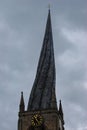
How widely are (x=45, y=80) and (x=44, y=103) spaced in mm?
4232

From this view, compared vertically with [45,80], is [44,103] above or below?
below

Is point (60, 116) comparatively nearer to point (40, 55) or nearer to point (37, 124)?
point (37, 124)

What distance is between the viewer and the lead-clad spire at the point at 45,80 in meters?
86.1

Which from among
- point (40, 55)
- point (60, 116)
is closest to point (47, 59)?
point (40, 55)

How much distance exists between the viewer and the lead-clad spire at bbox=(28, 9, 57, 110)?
283ft

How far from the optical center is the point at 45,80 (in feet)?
291

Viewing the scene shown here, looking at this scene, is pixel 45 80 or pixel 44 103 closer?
pixel 44 103

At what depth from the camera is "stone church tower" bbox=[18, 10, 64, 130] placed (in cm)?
8307

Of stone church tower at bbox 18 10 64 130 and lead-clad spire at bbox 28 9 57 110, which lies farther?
lead-clad spire at bbox 28 9 57 110

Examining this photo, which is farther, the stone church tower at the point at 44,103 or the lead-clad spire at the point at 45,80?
the lead-clad spire at the point at 45,80

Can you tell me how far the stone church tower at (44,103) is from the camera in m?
83.1

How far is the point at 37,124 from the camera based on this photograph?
8275 cm

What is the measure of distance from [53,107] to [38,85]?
18.4 ft

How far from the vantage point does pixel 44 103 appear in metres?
85.9
